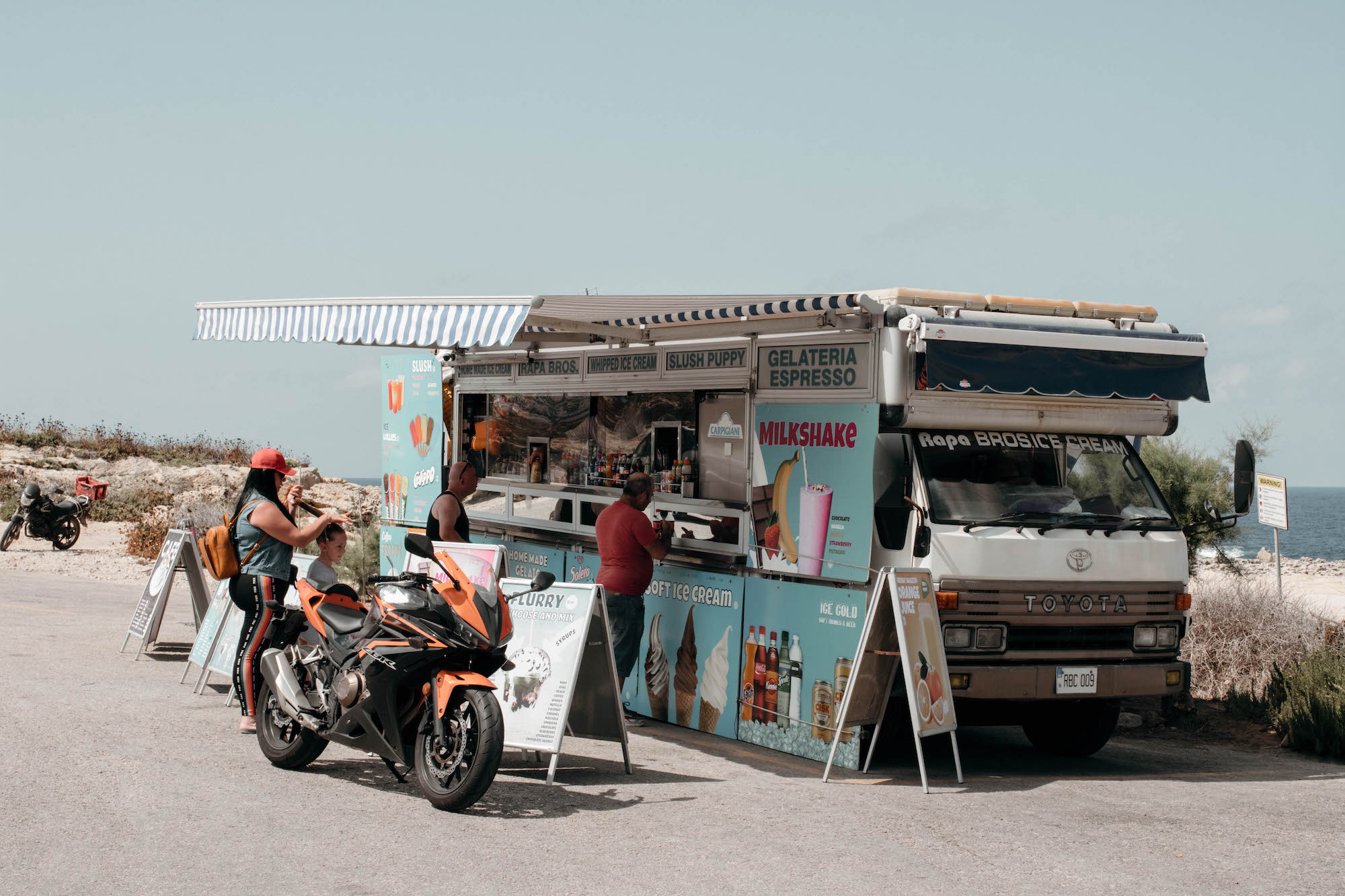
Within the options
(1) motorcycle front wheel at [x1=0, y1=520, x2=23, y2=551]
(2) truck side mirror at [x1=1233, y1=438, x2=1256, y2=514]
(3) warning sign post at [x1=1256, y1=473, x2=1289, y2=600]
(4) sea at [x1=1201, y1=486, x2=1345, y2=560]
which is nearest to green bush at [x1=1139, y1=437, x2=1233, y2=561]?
(3) warning sign post at [x1=1256, y1=473, x2=1289, y2=600]

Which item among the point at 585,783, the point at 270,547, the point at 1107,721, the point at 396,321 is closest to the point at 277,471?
the point at 270,547

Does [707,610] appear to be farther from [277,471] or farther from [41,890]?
[41,890]

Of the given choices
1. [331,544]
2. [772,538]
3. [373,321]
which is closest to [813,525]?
[772,538]

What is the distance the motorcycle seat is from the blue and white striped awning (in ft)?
5.67

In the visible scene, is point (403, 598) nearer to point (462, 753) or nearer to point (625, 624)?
point (462, 753)

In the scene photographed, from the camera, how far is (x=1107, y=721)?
918 centimetres

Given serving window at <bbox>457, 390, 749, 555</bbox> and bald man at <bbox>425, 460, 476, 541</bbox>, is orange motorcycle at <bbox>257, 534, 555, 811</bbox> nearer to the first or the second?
bald man at <bbox>425, 460, 476, 541</bbox>

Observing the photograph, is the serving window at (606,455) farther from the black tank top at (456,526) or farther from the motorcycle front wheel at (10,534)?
the motorcycle front wheel at (10,534)

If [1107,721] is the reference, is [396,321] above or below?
above

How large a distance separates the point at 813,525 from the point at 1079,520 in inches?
Answer: 66.6

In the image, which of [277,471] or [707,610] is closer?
[277,471]

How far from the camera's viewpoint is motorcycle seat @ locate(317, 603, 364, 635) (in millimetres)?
7168

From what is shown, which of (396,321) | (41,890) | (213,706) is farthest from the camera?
(213,706)

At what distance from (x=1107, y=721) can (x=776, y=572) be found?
261cm
